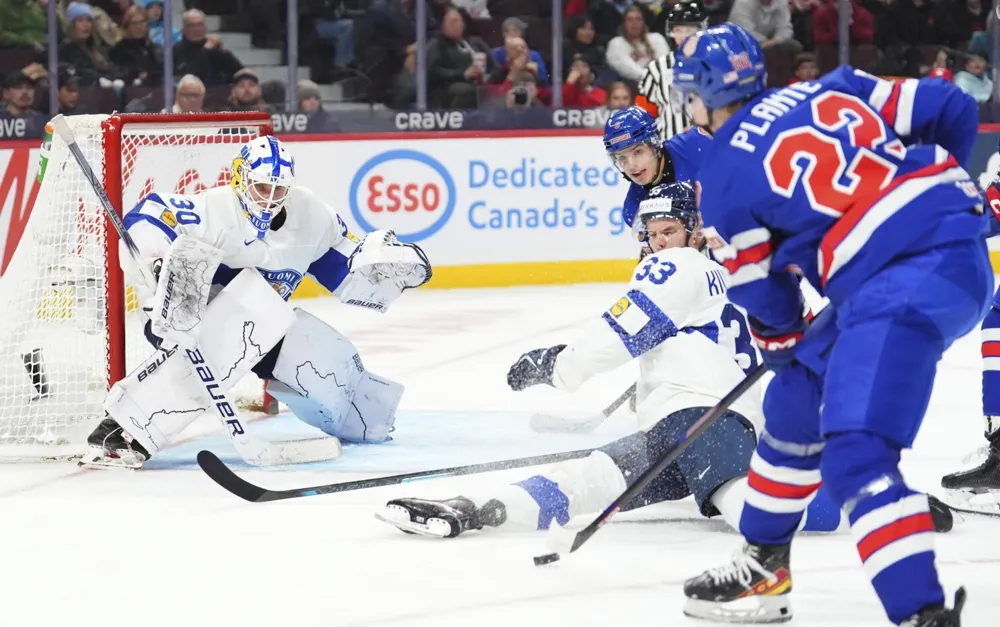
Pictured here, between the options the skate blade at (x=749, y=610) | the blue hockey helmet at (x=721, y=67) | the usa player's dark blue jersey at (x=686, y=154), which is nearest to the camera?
the blue hockey helmet at (x=721, y=67)

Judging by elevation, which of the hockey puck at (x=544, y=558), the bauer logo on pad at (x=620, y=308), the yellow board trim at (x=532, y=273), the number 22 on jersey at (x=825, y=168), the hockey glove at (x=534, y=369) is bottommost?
the yellow board trim at (x=532, y=273)

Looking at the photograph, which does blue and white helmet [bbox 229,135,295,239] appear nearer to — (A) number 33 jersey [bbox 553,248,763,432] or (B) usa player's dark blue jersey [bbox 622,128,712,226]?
(B) usa player's dark blue jersey [bbox 622,128,712,226]

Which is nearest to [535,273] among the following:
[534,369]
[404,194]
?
[404,194]

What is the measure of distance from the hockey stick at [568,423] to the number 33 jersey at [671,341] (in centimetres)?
104

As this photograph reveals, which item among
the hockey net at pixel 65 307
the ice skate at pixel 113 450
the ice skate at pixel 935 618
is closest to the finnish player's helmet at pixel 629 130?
the hockey net at pixel 65 307

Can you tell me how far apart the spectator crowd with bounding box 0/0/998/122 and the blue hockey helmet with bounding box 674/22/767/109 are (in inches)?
197

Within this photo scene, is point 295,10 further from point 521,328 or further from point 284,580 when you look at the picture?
point 284,580

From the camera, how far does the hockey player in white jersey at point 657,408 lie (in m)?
3.20

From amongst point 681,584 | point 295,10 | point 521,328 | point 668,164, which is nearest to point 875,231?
point 681,584

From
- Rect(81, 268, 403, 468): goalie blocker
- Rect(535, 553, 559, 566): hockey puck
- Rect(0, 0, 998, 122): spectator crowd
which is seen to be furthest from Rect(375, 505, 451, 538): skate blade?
Rect(0, 0, 998, 122): spectator crowd

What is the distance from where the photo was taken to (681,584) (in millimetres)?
2963

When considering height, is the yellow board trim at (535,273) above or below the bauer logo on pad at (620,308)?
below

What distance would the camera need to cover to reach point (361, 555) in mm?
3213

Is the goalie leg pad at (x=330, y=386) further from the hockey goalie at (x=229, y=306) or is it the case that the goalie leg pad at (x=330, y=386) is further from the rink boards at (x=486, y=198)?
the rink boards at (x=486, y=198)
